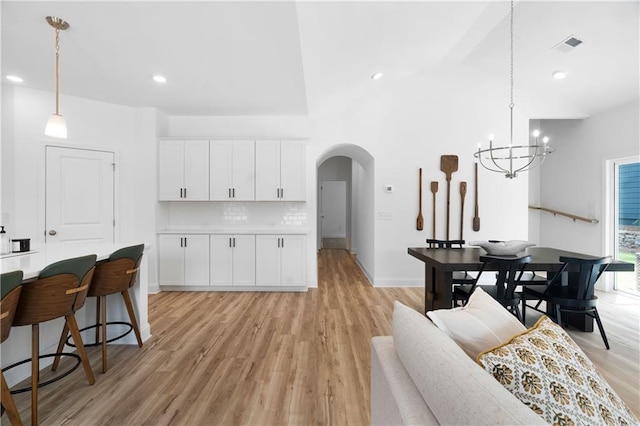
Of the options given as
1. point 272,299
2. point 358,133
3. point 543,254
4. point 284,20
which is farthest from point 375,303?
point 284,20

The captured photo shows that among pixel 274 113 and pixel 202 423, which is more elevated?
pixel 274 113

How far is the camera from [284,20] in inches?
91.7

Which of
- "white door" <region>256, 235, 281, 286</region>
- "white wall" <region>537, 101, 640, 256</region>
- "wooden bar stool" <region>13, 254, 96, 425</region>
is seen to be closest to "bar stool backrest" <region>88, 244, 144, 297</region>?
"wooden bar stool" <region>13, 254, 96, 425</region>

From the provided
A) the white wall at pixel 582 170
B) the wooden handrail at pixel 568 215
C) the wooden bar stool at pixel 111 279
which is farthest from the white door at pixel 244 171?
the white wall at pixel 582 170

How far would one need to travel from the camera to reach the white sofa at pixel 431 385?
0.64m

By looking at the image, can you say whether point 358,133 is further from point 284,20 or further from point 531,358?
point 531,358

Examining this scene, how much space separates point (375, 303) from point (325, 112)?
116 inches

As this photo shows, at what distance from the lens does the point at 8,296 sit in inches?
55.4

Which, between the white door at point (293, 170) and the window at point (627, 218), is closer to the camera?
the window at point (627, 218)

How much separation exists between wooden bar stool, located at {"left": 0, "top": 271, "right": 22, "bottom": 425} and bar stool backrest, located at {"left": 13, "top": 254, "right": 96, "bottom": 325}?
0.67 ft

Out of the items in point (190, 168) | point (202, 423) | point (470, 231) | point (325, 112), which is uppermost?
point (325, 112)

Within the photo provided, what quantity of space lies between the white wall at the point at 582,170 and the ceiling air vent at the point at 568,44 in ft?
4.74

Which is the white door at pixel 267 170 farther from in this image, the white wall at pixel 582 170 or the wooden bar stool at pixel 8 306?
the white wall at pixel 582 170

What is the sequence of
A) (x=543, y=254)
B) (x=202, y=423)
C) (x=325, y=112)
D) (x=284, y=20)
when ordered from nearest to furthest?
1. (x=202, y=423)
2. (x=284, y=20)
3. (x=543, y=254)
4. (x=325, y=112)
